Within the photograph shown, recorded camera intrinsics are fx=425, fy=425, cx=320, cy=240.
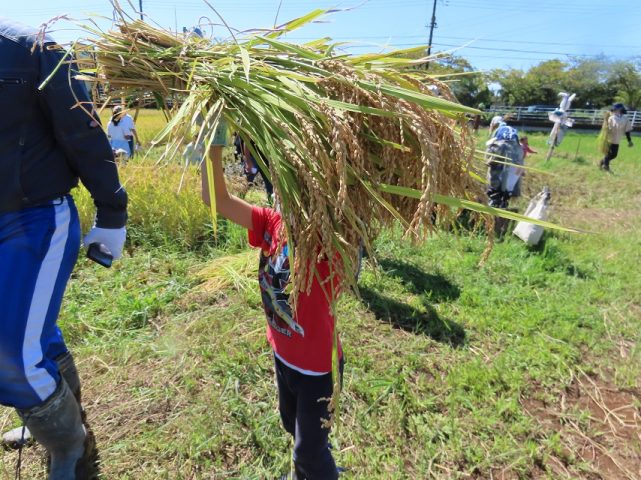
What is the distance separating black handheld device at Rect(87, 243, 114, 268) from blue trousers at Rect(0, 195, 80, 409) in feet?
0.39

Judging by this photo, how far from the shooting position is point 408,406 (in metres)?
2.34

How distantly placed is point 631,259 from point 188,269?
15.0 ft

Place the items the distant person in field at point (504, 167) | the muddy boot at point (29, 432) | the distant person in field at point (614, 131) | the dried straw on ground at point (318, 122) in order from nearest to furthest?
the dried straw on ground at point (318, 122), the muddy boot at point (29, 432), the distant person in field at point (504, 167), the distant person in field at point (614, 131)

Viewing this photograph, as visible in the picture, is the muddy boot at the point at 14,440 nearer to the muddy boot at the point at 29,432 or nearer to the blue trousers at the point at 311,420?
the muddy boot at the point at 29,432

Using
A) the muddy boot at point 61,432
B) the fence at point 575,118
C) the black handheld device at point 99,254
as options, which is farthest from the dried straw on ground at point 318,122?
the fence at point 575,118

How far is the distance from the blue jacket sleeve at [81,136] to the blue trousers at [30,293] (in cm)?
16

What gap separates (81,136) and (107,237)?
0.44m

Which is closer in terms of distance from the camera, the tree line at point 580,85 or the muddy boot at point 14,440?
the muddy boot at point 14,440

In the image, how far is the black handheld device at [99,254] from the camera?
1.79m

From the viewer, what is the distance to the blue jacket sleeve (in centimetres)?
151

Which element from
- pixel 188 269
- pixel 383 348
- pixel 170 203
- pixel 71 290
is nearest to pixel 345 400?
pixel 383 348

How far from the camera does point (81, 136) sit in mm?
1596

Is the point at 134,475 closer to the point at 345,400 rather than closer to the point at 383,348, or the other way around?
the point at 345,400

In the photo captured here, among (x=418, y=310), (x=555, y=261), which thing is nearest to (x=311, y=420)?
(x=418, y=310)
